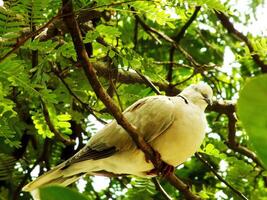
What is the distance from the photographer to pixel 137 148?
197 cm

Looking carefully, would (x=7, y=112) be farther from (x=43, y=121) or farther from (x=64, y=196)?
(x=64, y=196)

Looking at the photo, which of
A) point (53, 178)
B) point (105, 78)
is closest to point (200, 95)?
point (105, 78)

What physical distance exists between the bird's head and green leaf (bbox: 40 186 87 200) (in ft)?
5.92

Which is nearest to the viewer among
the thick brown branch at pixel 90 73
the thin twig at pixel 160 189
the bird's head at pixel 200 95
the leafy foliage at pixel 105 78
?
the thick brown branch at pixel 90 73

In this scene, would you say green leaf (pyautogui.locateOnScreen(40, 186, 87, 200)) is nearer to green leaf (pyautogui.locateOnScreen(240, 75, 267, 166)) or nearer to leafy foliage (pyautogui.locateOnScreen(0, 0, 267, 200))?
green leaf (pyautogui.locateOnScreen(240, 75, 267, 166))

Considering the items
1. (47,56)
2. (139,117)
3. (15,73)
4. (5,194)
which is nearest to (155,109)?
(139,117)

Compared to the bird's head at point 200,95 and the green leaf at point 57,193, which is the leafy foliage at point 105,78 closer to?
the bird's head at point 200,95

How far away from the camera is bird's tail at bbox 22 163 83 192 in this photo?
6.49 feet

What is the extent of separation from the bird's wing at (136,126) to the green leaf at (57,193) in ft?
4.69

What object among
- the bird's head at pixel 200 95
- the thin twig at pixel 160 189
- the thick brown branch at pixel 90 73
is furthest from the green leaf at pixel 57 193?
the bird's head at pixel 200 95

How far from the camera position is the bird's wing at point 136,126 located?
200cm

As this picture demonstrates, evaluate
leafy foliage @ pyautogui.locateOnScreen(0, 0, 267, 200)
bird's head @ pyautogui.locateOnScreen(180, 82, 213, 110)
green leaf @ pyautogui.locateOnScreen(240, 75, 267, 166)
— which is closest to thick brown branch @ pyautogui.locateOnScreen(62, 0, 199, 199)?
leafy foliage @ pyautogui.locateOnScreen(0, 0, 267, 200)

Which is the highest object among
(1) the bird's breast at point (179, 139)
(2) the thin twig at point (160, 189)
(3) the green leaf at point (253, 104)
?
(3) the green leaf at point (253, 104)

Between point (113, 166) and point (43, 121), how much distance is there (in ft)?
1.32
